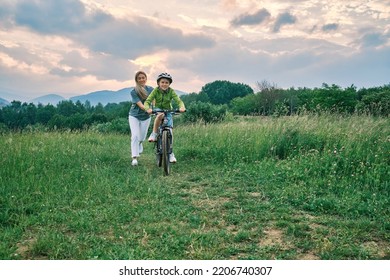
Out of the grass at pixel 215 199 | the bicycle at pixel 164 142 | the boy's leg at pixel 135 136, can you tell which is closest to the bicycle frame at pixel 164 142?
the bicycle at pixel 164 142

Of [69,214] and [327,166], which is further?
[327,166]

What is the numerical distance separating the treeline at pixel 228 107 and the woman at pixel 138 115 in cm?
425

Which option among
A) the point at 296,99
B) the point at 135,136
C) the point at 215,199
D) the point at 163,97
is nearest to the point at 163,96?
the point at 163,97

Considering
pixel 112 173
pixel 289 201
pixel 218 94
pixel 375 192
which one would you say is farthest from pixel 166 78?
pixel 218 94

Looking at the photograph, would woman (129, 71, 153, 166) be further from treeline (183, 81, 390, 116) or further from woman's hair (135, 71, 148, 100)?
treeline (183, 81, 390, 116)

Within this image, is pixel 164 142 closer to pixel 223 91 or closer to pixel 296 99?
pixel 296 99

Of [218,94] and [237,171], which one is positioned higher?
[218,94]

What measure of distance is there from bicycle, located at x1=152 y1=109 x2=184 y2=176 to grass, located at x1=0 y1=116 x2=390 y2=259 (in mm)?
295

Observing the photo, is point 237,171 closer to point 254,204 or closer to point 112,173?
point 254,204

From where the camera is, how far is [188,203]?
5.38 m

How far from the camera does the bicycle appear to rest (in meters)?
7.31

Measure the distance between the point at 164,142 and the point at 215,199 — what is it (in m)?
2.35

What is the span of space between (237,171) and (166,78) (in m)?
2.61
